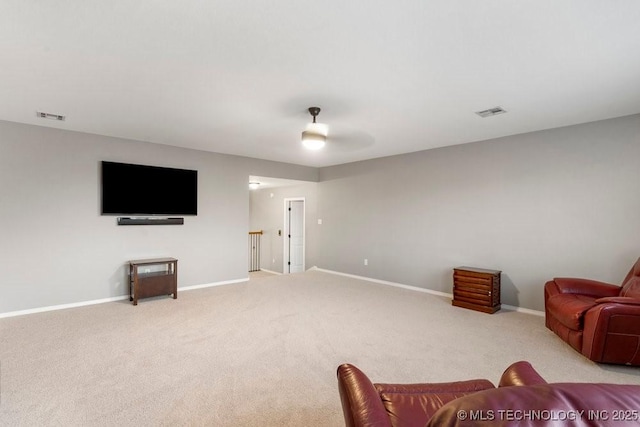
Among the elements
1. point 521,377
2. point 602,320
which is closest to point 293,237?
point 602,320

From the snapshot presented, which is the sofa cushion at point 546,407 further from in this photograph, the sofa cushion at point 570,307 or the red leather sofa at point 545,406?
the sofa cushion at point 570,307

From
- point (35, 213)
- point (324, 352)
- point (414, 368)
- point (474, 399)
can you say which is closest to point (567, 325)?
point (414, 368)

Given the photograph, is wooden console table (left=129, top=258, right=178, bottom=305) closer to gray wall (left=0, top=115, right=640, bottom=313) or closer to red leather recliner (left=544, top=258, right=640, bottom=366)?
gray wall (left=0, top=115, right=640, bottom=313)

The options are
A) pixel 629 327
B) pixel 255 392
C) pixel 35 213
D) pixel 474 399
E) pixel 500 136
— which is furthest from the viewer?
pixel 500 136

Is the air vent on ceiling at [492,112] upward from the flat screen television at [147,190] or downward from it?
upward

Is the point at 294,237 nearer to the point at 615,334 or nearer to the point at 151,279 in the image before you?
the point at 151,279

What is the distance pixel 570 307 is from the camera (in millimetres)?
3150

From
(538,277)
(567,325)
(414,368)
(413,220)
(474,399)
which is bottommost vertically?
(414,368)

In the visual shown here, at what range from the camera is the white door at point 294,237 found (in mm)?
8719

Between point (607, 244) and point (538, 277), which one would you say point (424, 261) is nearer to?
point (538, 277)

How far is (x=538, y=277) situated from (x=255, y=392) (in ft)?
13.8

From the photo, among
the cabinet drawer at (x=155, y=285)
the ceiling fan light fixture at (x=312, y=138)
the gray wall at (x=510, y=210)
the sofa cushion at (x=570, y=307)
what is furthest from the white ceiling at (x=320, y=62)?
the cabinet drawer at (x=155, y=285)

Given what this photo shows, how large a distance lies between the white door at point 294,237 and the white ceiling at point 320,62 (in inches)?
183

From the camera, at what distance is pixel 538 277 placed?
14.4 ft
